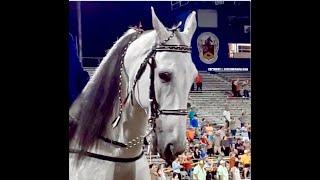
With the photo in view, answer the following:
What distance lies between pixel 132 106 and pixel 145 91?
9 cm

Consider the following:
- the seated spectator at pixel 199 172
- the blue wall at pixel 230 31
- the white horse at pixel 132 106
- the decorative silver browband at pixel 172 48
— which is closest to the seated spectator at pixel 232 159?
the seated spectator at pixel 199 172

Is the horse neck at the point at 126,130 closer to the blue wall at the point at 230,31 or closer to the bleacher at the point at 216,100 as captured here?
the bleacher at the point at 216,100

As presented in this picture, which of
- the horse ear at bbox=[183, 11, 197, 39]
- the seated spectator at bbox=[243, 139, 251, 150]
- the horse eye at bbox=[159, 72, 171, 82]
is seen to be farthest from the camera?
the seated spectator at bbox=[243, 139, 251, 150]

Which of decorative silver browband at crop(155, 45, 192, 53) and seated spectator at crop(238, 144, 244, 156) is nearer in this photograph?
decorative silver browband at crop(155, 45, 192, 53)

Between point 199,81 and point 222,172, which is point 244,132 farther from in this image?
point 199,81

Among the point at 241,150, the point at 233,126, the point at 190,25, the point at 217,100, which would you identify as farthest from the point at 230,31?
the point at 241,150

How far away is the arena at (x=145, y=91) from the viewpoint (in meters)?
2.57

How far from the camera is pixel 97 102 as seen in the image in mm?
2613

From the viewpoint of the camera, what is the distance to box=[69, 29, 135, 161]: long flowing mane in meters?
2.60

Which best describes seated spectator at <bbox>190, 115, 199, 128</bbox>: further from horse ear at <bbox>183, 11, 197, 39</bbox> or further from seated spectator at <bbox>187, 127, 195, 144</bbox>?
horse ear at <bbox>183, 11, 197, 39</bbox>

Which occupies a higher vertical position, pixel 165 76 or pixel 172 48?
pixel 172 48

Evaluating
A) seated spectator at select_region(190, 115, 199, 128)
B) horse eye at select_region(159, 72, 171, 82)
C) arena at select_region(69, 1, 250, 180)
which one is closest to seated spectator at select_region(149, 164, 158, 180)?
arena at select_region(69, 1, 250, 180)

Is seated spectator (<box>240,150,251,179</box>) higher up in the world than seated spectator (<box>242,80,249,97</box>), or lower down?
lower down
